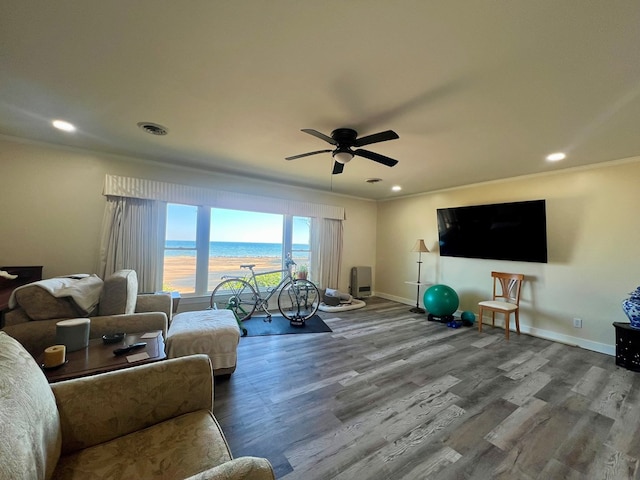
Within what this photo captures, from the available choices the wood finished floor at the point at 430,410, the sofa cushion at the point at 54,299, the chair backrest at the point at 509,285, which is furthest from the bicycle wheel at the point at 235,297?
the chair backrest at the point at 509,285

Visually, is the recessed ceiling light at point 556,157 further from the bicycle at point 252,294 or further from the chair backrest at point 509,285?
the bicycle at point 252,294

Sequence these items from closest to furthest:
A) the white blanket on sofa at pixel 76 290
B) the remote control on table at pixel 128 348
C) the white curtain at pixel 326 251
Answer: the remote control on table at pixel 128 348 < the white blanket on sofa at pixel 76 290 < the white curtain at pixel 326 251

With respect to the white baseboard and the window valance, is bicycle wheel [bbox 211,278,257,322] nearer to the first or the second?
the window valance

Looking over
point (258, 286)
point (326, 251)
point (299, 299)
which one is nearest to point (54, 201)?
point (258, 286)

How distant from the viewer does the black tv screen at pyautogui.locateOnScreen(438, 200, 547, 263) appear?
3.67 m

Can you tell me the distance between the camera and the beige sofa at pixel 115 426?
0.77m

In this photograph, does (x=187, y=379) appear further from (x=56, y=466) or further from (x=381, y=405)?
(x=381, y=405)

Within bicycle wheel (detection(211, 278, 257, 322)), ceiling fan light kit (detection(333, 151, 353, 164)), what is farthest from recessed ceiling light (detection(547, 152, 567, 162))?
bicycle wheel (detection(211, 278, 257, 322))

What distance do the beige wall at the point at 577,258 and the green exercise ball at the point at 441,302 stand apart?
0.56 m

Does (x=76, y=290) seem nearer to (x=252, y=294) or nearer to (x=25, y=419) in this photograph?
(x=25, y=419)

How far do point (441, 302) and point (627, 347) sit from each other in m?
2.00

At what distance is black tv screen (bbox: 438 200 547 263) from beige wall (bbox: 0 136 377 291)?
15.9 ft

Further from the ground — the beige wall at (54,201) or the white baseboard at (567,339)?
the beige wall at (54,201)

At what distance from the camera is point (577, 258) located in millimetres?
3441
